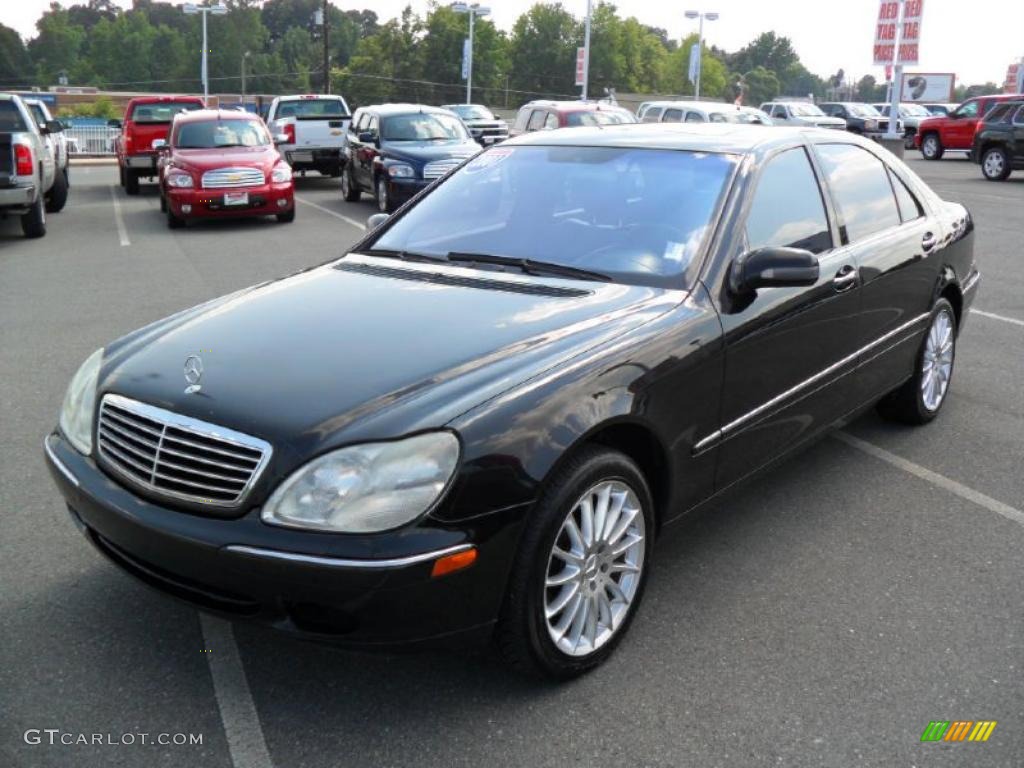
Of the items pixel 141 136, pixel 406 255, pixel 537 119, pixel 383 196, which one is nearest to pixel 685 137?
pixel 406 255

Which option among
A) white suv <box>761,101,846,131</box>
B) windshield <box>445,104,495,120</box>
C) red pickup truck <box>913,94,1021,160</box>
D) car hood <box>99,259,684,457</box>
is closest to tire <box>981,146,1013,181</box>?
red pickup truck <box>913,94,1021,160</box>

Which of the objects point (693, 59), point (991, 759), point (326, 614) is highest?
point (693, 59)

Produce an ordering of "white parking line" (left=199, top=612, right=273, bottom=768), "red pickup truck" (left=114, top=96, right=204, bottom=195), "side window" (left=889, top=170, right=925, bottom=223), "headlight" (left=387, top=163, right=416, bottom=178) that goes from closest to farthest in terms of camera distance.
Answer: "white parking line" (left=199, top=612, right=273, bottom=768)
"side window" (left=889, top=170, right=925, bottom=223)
"headlight" (left=387, top=163, right=416, bottom=178)
"red pickup truck" (left=114, top=96, right=204, bottom=195)

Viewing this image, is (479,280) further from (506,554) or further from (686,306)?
(506,554)

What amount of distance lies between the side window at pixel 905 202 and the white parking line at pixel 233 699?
3.74 meters

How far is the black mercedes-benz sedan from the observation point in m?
2.71

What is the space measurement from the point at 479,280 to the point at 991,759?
2.22 metres

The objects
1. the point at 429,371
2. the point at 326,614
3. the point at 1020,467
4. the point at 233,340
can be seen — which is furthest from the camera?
the point at 1020,467

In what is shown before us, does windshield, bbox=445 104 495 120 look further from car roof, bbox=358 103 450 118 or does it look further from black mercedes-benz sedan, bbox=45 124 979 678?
black mercedes-benz sedan, bbox=45 124 979 678

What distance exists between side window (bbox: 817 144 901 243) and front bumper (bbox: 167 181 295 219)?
36.9 ft

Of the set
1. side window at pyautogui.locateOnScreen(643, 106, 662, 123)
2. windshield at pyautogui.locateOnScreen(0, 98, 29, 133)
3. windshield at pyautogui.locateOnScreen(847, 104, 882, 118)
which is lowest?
windshield at pyautogui.locateOnScreen(0, 98, 29, 133)

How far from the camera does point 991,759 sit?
2803mm

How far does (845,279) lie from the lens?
14.4 ft

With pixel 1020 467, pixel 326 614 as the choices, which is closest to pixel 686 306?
pixel 326 614
